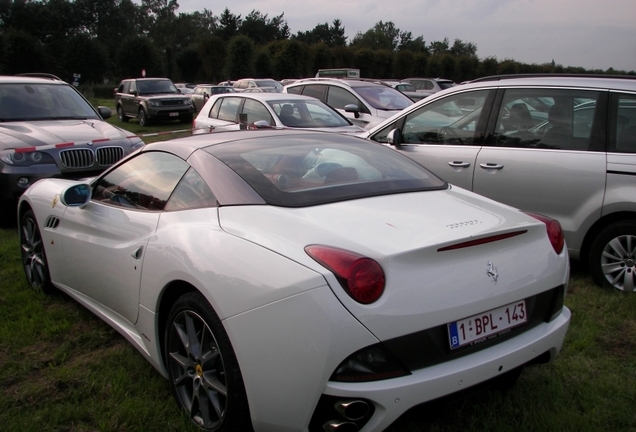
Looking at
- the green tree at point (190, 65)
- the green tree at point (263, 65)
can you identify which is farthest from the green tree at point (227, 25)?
the green tree at point (263, 65)

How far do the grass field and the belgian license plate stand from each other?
0.32 metres

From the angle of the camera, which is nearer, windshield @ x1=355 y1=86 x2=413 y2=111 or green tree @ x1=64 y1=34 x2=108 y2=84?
windshield @ x1=355 y1=86 x2=413 y2=111

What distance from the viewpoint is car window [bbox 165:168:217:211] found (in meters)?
2.84

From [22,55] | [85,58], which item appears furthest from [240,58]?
[22,55]

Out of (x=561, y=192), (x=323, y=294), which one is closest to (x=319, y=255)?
(x=323, y=294)

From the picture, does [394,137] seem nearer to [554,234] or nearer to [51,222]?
[554,234]

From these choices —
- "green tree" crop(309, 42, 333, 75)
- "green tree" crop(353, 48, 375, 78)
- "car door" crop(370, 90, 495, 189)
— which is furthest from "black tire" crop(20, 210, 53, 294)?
"green tree" crop(353, 48, 375, 78)

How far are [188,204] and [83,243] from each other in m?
1.11

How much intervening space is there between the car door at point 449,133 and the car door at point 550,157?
0.46ft

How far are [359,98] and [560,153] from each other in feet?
23.0

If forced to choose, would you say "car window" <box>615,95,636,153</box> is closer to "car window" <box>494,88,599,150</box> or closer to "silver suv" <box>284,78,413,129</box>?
→ "car window" <box>494,88,599,150</box>

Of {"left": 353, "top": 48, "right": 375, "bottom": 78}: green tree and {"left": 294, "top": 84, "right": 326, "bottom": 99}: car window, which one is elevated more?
{"left": 353, "top": 48, "right": 375, "bottom": 78}: green tree

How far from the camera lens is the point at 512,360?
7.82ft

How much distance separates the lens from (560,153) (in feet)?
15.3
